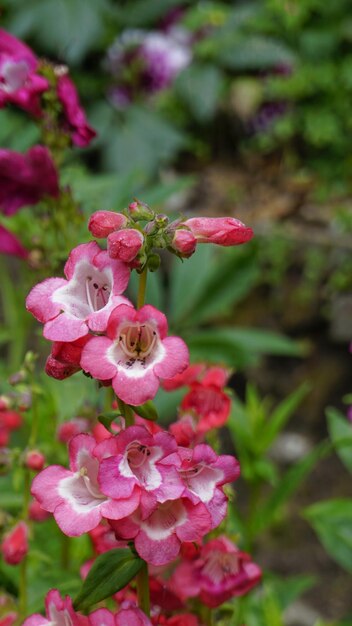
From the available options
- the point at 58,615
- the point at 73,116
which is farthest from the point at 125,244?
the point at 73,116

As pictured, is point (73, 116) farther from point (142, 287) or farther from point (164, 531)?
point (164, 531)

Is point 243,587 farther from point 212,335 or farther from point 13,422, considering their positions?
point 212,335

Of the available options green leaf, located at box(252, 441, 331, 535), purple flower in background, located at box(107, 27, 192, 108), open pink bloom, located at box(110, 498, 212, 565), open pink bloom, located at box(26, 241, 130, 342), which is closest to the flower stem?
open pink bloom, located at box(26, 241, 130, 342)

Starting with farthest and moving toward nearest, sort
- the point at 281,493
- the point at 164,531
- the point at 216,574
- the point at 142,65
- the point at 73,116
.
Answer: the point at 142,65
the point at 281,493
the point at 73,116
the point at 216,574
the point at 164,531

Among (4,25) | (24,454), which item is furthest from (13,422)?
(4,25)

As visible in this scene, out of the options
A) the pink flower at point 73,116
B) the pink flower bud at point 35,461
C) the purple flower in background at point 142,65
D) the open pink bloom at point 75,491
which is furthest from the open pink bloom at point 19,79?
the purple flower in background at point 142,65

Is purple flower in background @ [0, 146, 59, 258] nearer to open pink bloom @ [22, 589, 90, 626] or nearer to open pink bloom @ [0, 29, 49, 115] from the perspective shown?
open pink bloom @ [0, 29, 49, 115]

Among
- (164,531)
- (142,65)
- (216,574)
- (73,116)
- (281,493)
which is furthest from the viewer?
(142,65)
